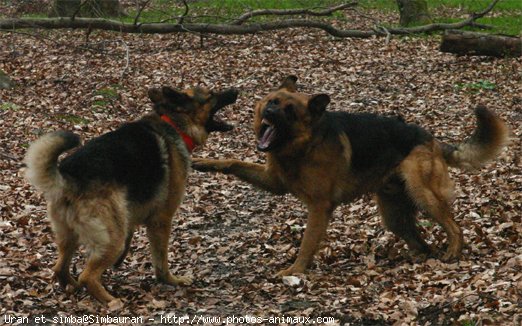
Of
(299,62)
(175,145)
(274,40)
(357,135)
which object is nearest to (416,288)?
(357,135)

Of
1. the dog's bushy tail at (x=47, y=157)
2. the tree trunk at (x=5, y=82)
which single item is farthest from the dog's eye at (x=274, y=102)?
the tree trunk at (x=5, y=82)

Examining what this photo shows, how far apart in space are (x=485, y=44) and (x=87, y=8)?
39.4 feet

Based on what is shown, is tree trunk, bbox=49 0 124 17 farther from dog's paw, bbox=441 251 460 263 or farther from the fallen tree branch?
dog's paw, bbox=441 251 460 263

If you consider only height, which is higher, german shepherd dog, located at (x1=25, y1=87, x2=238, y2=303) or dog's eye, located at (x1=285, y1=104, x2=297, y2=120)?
dog's eye, located at (x1=285, y1=104, x2=297, y2=120)

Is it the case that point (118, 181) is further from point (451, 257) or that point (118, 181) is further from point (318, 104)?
point (451, 257)

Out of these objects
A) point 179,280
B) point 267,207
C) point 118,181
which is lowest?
point 267,207

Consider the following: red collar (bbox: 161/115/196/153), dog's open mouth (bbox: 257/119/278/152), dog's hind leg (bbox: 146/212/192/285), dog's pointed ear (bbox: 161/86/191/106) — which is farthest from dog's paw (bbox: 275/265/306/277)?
dog's pointed ear (bbox: 161/86/191/106)

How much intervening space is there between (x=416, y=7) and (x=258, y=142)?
16.9 m

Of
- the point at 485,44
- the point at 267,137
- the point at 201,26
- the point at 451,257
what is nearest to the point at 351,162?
the point at 267,137

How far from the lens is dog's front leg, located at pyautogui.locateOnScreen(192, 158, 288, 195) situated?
7898 mm

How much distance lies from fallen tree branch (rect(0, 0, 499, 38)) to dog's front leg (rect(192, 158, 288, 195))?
11.1 meters

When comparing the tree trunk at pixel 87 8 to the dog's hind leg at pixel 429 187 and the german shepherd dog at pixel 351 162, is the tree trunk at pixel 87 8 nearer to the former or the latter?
the german shepherd dog at pixel 351 162

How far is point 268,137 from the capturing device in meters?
7.48

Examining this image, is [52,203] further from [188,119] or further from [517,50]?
[517,50]
